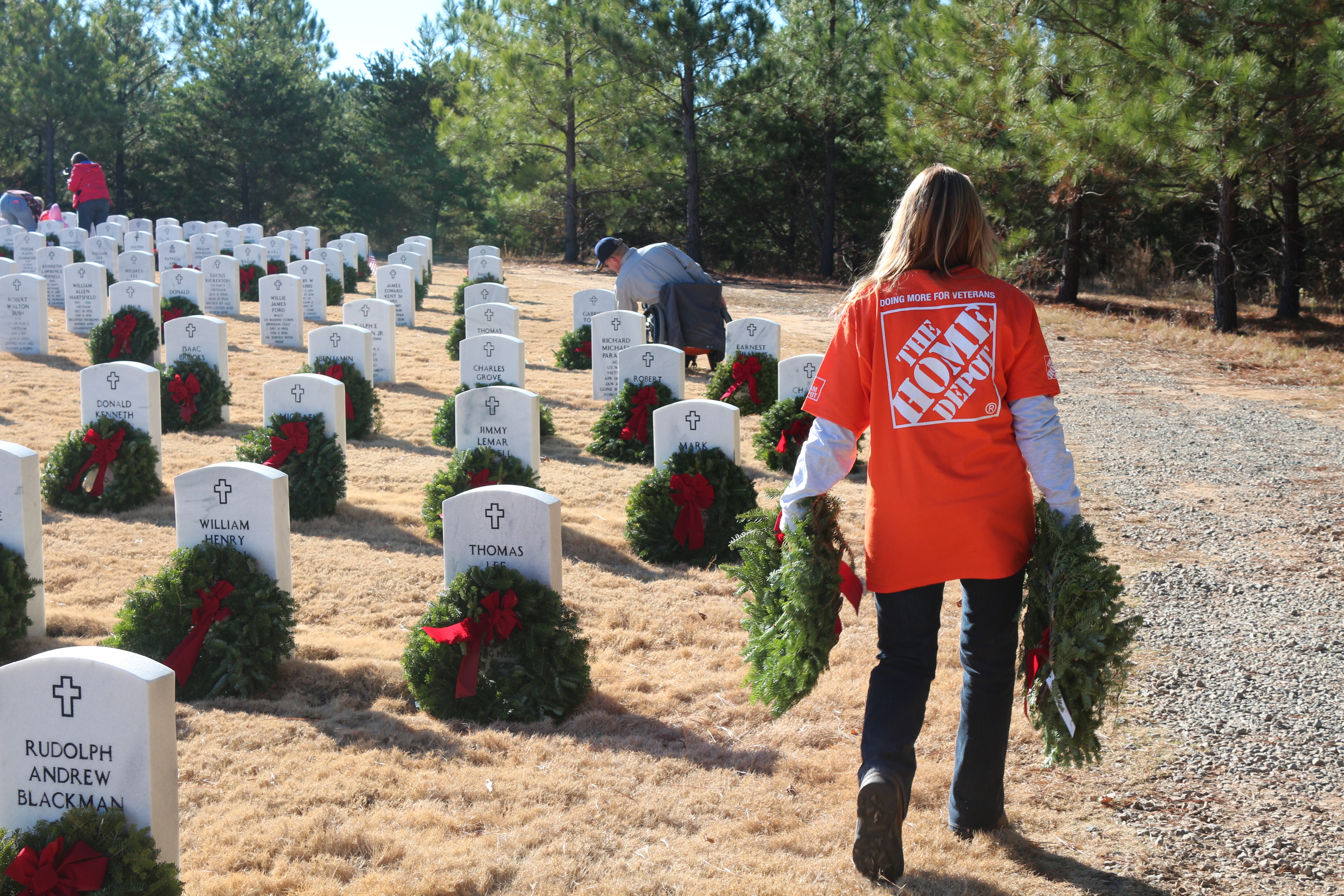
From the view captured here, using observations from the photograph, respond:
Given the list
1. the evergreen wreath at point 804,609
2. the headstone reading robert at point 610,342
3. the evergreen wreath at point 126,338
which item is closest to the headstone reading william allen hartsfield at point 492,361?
the headstone reading robert at point 610,342

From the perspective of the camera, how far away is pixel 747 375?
30.7 ft

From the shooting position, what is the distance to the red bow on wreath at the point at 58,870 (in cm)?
239

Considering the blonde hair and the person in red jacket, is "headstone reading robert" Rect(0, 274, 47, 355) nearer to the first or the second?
the person in red jacket

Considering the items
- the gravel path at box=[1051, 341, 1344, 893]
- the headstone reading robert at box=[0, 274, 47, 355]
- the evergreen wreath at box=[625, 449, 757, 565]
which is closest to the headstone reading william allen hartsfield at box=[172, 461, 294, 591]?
the evergreen wreath at box=[625, 449, 757, 565]

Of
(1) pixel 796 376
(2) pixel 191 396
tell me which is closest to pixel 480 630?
(1) pixel 796 376

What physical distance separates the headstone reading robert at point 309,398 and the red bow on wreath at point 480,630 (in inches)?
119

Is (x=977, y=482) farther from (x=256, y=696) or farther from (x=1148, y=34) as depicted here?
(x=1148, y=34)

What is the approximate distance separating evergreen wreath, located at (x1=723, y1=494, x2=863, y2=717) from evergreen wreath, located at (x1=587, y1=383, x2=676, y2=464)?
5158mm

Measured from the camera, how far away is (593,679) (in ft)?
14.0

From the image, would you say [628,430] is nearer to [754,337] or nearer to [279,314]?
[754,337]

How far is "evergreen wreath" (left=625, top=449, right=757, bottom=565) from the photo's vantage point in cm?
580

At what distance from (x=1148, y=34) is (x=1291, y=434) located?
5.36 meters

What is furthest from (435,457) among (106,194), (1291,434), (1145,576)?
(106,194)

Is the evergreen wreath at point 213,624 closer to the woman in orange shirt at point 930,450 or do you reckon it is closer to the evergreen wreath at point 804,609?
the evergreen wreath at point 804,609
